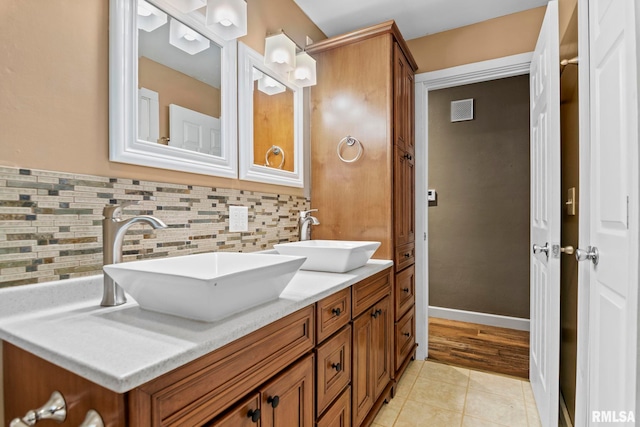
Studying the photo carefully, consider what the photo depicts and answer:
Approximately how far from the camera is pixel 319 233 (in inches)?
84.8

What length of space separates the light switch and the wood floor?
185 centimetres

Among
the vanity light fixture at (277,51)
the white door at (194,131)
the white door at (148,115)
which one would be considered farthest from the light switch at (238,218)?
the vanity light fixture at (277,51)

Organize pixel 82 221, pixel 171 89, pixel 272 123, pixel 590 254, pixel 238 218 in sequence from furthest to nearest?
pixel 272 123
pixel 238 218
pixel 171 89
pixel 590 254
pixel 82 221

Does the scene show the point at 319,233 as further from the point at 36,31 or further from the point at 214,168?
the point at 36,31

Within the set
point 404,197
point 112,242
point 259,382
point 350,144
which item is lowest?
point 259,382

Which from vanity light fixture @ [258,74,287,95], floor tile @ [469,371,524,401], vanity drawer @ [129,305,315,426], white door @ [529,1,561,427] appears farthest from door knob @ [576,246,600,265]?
vanity light fixture @ [258,74,287,95]

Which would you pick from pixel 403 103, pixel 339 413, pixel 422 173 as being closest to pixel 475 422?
pixel 339 413

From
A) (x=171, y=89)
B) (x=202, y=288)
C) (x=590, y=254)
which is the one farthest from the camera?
(x=171, y=89)

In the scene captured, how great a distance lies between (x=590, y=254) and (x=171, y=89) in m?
1.64

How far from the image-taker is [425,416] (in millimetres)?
1803

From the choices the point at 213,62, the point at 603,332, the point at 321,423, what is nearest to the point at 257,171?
the point at 213,62

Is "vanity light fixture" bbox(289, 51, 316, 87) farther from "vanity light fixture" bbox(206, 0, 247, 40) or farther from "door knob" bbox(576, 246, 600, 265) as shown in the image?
"door knob" bbox(576, 246, 600, 265)

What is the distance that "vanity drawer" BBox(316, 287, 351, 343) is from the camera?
3.81ft

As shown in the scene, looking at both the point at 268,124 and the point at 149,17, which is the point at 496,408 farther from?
the point at 149,17
